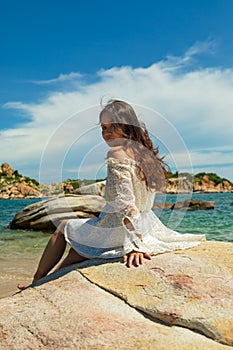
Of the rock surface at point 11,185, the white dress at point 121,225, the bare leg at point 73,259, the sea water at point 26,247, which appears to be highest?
the rock surface at point 11,185

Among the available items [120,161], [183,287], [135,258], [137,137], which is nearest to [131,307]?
[183,287]

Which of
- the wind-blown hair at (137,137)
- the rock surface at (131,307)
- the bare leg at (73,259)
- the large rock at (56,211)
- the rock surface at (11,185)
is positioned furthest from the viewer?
the rock surface at (11,185)

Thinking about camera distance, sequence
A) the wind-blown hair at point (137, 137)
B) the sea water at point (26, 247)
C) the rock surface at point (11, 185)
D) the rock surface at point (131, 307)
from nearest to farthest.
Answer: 1. the rock surface at point (131, 307)
2. the wind-blown hair at point (137, 137)
3. the sea water at point (26, 247)
4. the rock surface at point (11, 185)

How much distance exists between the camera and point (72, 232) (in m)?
4.07

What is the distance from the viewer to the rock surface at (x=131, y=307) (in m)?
2.79

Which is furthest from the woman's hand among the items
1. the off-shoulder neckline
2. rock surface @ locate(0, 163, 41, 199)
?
rock surface @ locate(0, 163, 41, 199)

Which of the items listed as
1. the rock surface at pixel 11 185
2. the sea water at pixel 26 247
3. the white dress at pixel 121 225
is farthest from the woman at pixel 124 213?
the rock surface at pixel 11 185

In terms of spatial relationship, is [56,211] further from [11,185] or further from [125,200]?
[11,185]

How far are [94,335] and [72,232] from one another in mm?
1384

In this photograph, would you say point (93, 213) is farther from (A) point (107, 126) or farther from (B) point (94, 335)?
(B) point (94, 335)

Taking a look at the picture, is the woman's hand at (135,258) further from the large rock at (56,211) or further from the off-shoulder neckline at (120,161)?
the large rock at (56,211)

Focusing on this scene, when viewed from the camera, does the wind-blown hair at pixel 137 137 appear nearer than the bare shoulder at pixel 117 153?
No

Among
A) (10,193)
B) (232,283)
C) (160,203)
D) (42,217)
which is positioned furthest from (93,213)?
(10,193)

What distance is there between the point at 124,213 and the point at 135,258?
0.38 meters
